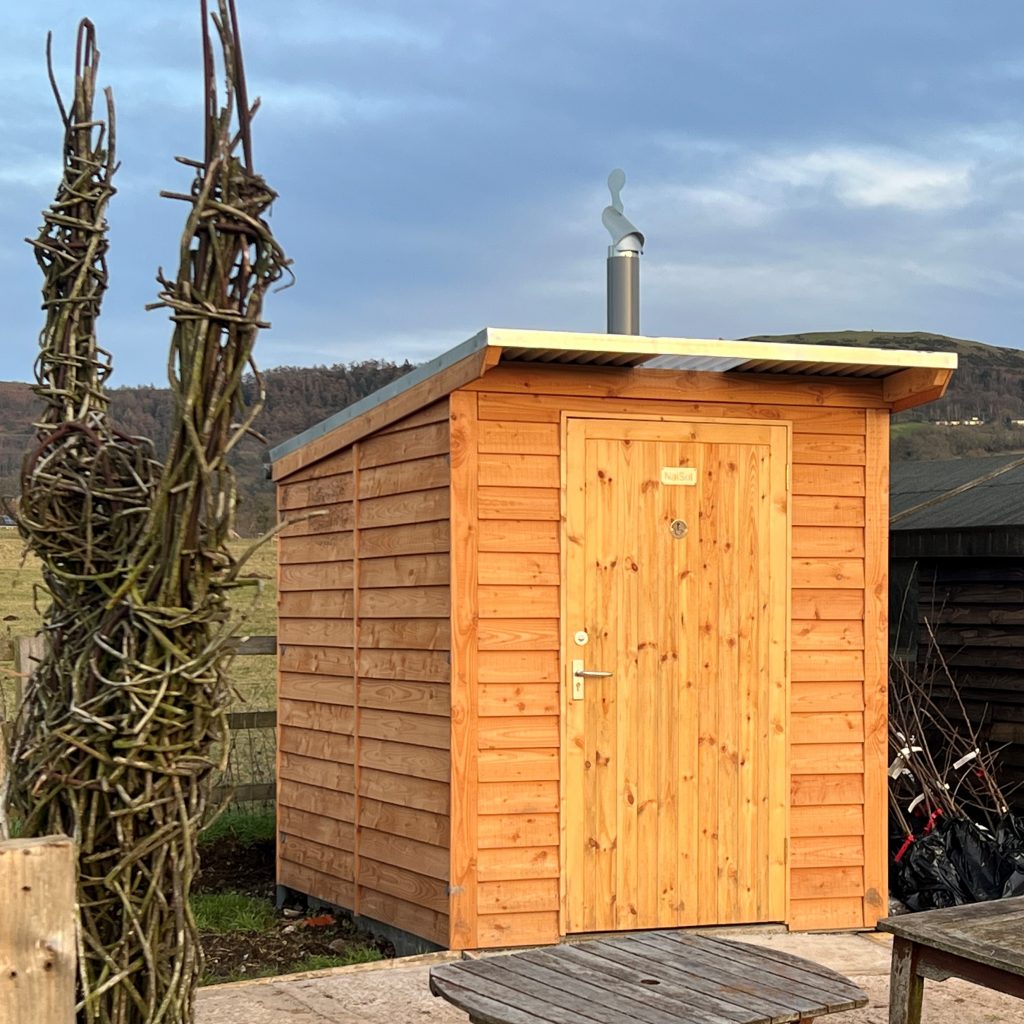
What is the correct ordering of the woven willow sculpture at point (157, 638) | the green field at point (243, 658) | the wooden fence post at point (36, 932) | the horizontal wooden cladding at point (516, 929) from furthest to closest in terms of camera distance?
1. the green field at point (243, 658)
2. the horizontal wooden cladding at point (516, 929)
3. the woven willow sculpture at point (157, 638)
4. the wooden fence post at point (36, 932)

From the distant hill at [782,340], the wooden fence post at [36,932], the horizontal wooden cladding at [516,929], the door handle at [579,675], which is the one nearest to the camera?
the wooden fence post at [36,932]

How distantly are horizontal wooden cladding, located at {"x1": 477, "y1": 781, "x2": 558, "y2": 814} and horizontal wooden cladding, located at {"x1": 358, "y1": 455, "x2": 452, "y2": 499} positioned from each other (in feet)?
4.29

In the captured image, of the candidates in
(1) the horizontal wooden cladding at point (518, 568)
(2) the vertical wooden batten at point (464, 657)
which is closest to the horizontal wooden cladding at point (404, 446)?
(2) the vertical wooden batten at point (464, 657)

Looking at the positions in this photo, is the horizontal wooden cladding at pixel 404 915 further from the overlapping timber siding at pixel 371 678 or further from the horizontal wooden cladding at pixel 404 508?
the horizontal wooden cladding at pixel 404 508

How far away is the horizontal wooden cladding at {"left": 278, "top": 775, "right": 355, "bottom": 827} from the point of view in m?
7.23

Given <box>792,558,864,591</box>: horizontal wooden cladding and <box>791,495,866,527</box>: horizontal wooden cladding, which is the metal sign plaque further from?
<box>792,558,864,591</box>: horizontal wooden cladding

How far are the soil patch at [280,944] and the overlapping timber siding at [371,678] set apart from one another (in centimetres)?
14

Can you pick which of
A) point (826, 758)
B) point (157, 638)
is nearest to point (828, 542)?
point (826, 758)

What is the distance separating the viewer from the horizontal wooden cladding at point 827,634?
6473 mm

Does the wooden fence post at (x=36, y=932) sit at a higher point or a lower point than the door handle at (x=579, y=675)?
lower

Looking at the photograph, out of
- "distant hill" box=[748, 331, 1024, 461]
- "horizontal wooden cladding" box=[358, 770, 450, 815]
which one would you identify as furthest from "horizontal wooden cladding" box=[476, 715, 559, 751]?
"distant hill" box=[748, 331, 1024, 461]

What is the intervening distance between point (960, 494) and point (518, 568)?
4.97m

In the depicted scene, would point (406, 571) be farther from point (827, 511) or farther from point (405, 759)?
point (827, 511)

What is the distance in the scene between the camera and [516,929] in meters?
5.98
